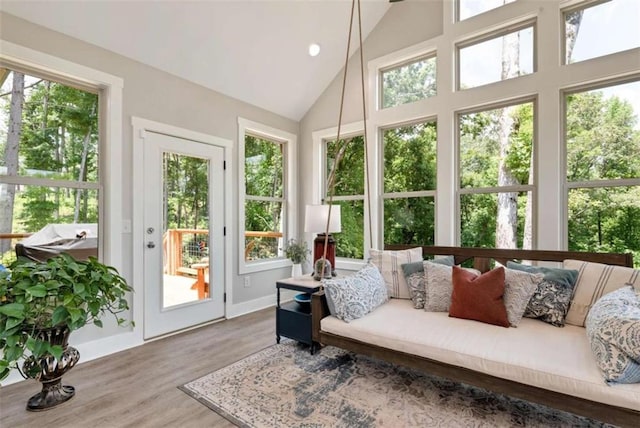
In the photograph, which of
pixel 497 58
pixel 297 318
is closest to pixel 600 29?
pixel 497 58

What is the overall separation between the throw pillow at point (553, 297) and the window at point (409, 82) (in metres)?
2.31

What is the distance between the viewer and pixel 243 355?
2.70 meters

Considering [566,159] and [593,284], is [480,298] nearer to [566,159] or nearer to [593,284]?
[593,284]

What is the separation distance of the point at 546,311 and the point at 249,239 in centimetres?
315

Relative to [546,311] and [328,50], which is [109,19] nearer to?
[328,50]

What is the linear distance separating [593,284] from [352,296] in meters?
1.59

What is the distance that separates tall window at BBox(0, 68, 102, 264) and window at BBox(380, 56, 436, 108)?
3131 millimetres

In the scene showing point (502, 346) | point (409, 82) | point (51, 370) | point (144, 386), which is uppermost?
point (409, 82)

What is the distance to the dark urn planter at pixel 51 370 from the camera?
1.93 m

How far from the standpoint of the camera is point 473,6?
11.1 ft

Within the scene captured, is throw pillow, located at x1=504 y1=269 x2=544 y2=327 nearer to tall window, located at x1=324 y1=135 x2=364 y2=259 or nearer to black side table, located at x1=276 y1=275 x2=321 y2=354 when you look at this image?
black side table, located at x1=276 y1=275 x2=321 y2=354

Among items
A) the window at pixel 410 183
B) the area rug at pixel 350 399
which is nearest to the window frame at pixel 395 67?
the window at pixel 410 183

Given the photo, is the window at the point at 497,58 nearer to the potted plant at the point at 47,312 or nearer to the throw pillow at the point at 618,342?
the throw pillow at the point at 618,342

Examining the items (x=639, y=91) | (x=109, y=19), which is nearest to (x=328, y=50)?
(x=109, y=19)
